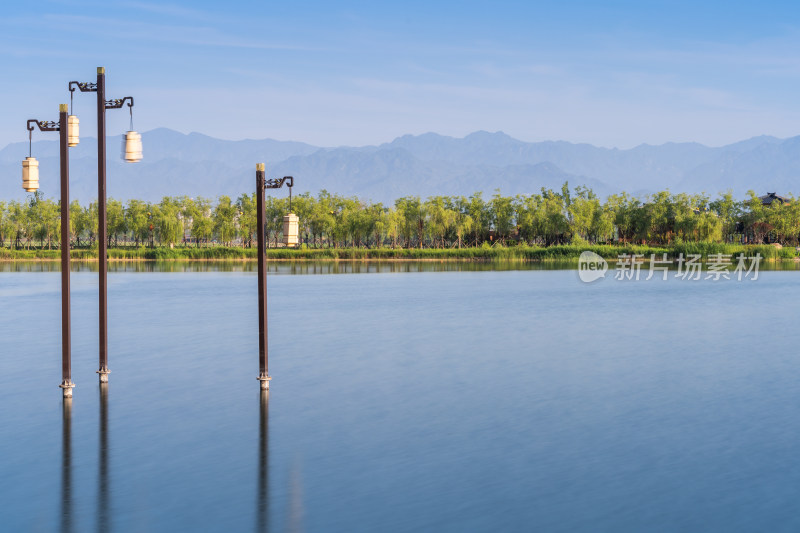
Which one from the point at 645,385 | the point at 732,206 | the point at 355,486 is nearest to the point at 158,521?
the point at 355,486

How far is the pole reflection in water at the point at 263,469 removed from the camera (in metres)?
7.74

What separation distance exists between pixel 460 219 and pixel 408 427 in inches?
2443

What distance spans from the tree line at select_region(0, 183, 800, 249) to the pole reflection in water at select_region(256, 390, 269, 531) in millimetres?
58814

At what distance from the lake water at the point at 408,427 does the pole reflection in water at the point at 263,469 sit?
0.03 m

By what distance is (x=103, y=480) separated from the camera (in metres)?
8.72

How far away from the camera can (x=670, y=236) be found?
7144cm

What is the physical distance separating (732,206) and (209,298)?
190 feet

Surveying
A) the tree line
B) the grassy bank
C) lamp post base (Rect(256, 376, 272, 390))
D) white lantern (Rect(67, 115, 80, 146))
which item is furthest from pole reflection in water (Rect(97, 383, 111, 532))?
the tree line

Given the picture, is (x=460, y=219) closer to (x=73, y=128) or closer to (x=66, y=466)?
(x=73, y=128)

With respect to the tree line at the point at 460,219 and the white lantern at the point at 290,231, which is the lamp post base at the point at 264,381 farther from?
the tree line at the point at 460,219

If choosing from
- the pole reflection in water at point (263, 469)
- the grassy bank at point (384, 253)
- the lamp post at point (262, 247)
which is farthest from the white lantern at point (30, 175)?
the grassy bank at point (384, 253)

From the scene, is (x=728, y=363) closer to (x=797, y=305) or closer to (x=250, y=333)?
(x=250, y=333)

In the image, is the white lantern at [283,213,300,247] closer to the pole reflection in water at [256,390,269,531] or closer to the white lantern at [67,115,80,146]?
the pole reflection in water at [256,390,269,531]

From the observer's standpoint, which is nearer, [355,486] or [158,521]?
[158,521]
